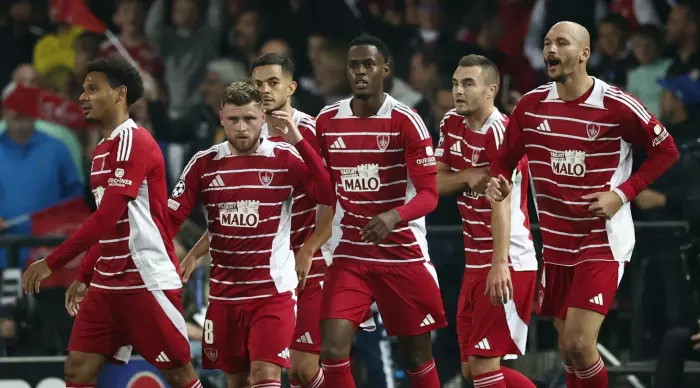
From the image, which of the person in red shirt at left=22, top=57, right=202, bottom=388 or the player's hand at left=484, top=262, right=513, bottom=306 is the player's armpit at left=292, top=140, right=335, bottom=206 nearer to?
the person in red shirt at left=22, top=57, right=202, bottom=388

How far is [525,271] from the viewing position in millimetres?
8578

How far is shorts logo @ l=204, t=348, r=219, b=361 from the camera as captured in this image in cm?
794

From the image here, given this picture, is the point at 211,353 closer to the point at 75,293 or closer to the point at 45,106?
the point at 75,293

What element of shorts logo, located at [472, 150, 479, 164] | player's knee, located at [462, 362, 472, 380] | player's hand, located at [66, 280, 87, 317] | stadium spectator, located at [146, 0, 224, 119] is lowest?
player's knee, located at [462, 362, 472, 380]

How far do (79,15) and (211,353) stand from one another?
535cm

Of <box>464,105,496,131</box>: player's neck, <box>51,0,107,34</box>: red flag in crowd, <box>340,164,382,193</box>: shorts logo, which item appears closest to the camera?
<box>340,164,382,193</box>: shorts logo

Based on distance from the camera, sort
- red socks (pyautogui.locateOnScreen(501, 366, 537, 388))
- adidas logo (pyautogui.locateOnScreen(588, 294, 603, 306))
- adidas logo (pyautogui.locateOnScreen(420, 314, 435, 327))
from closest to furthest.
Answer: adidas logo (pyautogui.locateOnScreen(588, 294, 603, 306)), adidas logo (pyautogui.locateOnScreen(420, 314, 435, 327)), red socks (pyautogui.locateOnScreen(501, 366, 537, 388))

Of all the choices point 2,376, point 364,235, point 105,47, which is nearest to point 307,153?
point 364,235

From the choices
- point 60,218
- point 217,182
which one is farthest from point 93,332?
point 60,218

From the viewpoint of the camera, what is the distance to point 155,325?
7836 millimetres

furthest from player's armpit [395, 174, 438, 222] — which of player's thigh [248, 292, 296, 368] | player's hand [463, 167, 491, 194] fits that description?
player's thigh [248, 292, 296, 368]

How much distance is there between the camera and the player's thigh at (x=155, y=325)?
7.81 m

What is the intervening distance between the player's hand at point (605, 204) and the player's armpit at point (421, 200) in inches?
34.4

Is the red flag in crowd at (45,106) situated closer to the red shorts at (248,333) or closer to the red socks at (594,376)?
the red shorts at (248,333)
